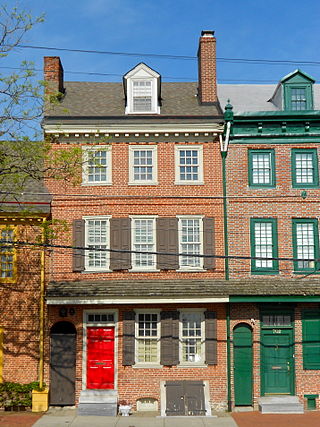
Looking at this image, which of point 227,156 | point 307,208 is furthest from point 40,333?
point 307,208

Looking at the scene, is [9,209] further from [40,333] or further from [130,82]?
[130,82]

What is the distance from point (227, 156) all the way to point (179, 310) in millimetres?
6040

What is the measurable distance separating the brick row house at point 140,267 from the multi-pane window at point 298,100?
3210mm

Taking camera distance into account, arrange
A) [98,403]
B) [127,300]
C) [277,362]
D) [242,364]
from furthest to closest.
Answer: [277,362]
[242,364]
[127,300]
[98,403]

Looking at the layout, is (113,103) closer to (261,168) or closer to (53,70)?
(53,70)

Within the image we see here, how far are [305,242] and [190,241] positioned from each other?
14.1ft

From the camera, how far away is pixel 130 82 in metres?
21.4

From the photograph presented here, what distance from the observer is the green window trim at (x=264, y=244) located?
64.0ft

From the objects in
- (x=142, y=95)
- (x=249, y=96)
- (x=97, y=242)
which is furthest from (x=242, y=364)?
(x=249, y=96)

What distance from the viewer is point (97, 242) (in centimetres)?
1973

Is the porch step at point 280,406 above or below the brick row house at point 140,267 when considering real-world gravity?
below

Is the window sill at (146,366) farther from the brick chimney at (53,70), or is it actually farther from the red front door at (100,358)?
the brick chimney at (53,70)

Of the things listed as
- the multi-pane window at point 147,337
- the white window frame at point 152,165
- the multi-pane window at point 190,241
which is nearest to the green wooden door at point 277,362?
the multi-pane window at point 190,241

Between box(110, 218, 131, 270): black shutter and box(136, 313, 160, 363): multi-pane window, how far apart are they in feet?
6.40
